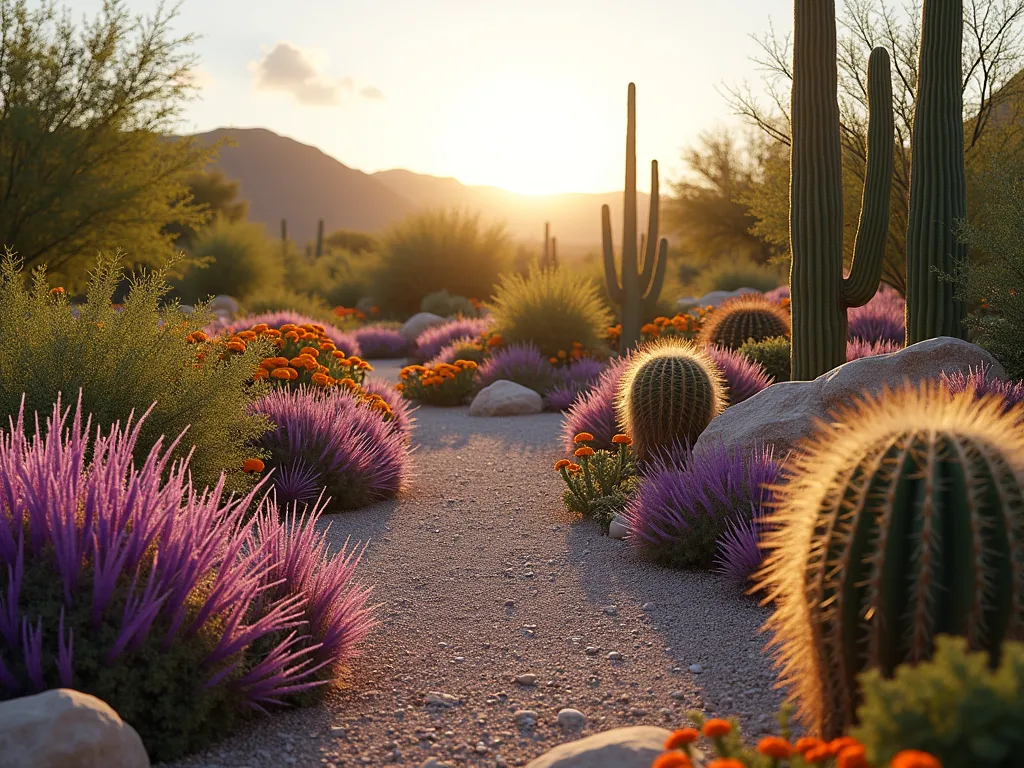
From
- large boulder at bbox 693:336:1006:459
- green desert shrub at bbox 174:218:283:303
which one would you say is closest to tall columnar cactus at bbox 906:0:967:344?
large boulder at bbox 693:336:1006:459

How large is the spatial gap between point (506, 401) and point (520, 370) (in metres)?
1.32

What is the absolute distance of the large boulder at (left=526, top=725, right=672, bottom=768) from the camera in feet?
8.06

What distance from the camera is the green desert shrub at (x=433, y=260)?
2738cm

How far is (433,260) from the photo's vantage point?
27359mm

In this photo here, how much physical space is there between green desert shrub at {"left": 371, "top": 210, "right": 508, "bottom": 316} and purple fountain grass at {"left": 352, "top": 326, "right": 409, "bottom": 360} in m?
7.85

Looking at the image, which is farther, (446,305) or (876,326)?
(446,305)

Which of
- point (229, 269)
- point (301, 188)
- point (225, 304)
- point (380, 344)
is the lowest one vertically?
point (380, 344)

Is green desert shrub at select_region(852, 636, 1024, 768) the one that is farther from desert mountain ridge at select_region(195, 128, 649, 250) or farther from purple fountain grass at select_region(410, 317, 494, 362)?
desert mountain ridge at select_region(195, 128, 649, 250)

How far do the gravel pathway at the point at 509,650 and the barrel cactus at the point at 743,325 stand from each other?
19.7 ft

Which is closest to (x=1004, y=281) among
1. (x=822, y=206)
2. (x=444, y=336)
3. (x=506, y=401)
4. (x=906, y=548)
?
(x=822, y=206)

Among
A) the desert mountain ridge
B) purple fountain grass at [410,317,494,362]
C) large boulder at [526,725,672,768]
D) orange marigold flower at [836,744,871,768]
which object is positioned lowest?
large boulder at [526,725,672,768]

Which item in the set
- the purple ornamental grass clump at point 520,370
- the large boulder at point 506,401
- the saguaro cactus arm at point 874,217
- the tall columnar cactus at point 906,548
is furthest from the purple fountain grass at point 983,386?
the purple ornamental grass clump at point 520,370

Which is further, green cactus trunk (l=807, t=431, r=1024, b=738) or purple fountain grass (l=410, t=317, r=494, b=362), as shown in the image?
purple fountain grass (l=410, t=317, r=494, b=362)

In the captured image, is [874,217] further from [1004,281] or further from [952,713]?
[952,713]
